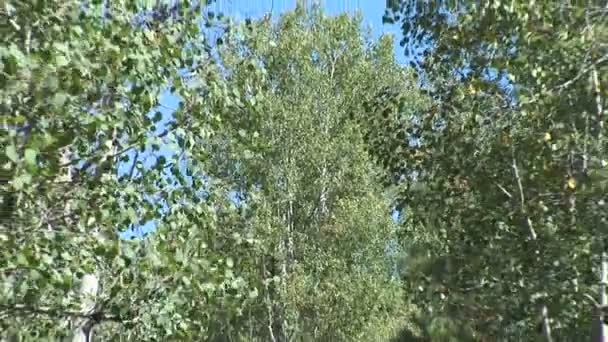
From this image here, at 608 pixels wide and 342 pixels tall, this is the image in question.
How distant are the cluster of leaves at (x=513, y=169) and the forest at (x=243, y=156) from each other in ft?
0.05

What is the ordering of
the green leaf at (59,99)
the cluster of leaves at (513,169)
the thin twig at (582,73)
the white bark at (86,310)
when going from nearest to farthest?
the green leaf at (59,99)
the white bark at (86,310)
the thin twig at (582,73)
the cluster of leaves at (513,169)

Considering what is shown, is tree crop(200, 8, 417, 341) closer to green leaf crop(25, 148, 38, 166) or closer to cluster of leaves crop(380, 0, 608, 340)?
cluster of leaves crop(380, 0, 608, 340)

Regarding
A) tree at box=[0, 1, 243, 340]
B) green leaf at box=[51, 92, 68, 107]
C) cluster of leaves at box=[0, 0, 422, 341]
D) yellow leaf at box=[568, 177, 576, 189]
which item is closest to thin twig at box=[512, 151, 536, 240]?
yellow leaf at box=[568, 177, 576, 189]

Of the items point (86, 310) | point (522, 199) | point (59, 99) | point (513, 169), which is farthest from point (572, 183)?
point (59, 99)

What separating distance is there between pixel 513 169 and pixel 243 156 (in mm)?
2070

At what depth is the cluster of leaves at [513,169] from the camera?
5340mm

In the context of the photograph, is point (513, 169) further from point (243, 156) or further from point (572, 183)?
point (243, 156)

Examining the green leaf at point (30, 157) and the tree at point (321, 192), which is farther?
the tree at point (321, 192)

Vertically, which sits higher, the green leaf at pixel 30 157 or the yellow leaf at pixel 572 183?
the yellow leaf at pixel 572 183

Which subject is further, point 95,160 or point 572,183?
point 572,183

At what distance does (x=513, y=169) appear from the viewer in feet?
20.0

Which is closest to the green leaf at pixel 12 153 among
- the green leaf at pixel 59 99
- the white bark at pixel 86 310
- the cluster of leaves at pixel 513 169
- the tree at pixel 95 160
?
the tree at pixel 95 160

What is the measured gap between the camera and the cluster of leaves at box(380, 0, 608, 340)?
534 cm

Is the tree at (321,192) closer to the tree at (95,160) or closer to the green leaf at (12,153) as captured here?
the tree at (95,160)
